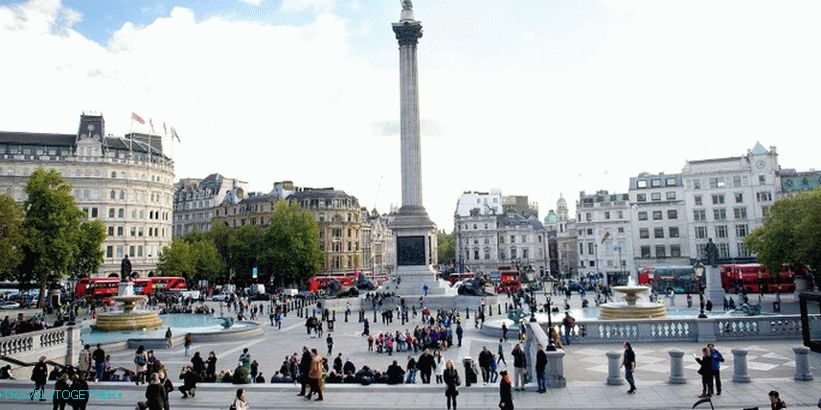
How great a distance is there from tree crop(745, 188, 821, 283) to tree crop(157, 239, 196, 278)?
65912mm

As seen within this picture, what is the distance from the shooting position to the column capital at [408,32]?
60.2 metres

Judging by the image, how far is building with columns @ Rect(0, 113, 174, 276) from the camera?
239ft

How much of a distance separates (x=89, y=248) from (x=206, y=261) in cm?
2317

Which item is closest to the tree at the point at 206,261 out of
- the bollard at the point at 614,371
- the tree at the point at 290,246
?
the tree at the point at 290,246

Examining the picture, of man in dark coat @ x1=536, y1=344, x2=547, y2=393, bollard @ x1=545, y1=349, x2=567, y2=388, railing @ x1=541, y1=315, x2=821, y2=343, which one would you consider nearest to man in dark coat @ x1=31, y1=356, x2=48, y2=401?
man in dark coat @ x1=536, y1=344, x2=547, y2=393

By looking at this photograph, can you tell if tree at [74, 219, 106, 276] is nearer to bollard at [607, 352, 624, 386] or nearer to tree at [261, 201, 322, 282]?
tree at [261, 201, 322, 282]

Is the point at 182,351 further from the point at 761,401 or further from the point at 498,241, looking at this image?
the point at 498,241

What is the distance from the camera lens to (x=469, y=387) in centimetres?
1582

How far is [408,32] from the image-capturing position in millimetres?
60281

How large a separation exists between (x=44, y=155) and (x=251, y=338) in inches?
2325

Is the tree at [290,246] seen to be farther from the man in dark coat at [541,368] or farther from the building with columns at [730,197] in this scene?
the man in dark coat at [541,368]

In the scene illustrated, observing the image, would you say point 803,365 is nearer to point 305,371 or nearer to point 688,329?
point 688,329

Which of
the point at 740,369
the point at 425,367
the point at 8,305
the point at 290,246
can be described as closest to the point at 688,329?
the point at 740,369

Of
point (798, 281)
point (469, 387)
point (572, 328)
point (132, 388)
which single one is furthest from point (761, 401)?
point (798, 281)
